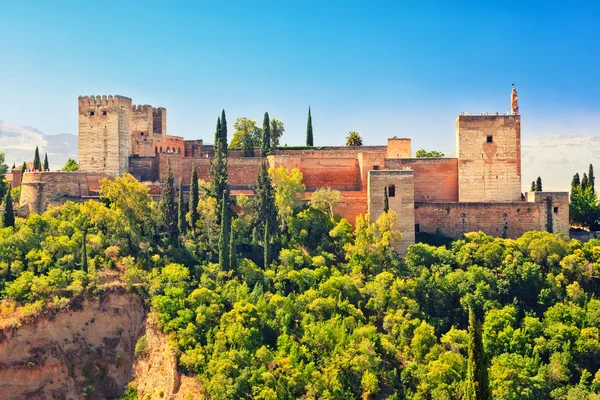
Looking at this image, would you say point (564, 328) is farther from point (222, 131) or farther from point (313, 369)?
point (222, 131)

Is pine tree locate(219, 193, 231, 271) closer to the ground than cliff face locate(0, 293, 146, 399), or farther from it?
farther from it

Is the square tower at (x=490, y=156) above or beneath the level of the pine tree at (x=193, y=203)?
above

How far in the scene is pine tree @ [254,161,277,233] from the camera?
33594 millimetres

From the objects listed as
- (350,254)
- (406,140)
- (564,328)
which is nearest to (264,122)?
Answer: (406,140)

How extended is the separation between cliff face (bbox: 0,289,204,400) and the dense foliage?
1.70 ft

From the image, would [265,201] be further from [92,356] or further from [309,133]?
[309,133]

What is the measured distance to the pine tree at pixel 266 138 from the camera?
132 feet

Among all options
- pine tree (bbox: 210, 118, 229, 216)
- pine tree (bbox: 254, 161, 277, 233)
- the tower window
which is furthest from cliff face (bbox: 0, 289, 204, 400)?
the tower window

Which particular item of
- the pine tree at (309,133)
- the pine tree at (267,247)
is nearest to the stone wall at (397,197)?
the pine tree at (267,247)

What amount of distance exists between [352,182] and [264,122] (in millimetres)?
5708

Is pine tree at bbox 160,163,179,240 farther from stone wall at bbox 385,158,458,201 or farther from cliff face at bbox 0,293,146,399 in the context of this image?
stone wall at bbox 385,158,458,201

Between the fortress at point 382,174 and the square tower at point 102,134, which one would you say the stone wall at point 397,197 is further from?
the square tower at point 102,134

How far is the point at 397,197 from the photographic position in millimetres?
33938

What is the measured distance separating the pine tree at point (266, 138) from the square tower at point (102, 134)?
6350 mm
